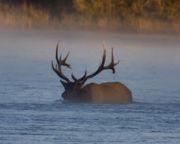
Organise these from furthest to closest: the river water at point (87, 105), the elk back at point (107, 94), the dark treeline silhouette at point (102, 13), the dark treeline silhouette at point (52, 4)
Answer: the dark treeline silhouette at point (52, 4) < the dark treeline silhouette at point (102, 13) < the elk back at point (107, 94) < the river water at point (87, 105)

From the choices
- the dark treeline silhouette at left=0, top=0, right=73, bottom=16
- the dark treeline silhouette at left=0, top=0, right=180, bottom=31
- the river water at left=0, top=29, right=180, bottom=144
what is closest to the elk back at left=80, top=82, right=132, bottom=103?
the river water at left=0, top=29, right=180, bottom=144

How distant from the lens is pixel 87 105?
21.5m

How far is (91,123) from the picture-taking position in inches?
727

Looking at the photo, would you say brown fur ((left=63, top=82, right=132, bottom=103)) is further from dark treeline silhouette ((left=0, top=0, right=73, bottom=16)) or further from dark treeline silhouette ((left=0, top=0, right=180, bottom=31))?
dark treeline silhouette ((left=0, top=0, right=73, bottom=16))

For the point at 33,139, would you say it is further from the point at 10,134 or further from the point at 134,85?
the point at 134,85

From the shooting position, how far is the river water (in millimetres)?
17141

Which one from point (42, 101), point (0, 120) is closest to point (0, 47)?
point (42, 101)

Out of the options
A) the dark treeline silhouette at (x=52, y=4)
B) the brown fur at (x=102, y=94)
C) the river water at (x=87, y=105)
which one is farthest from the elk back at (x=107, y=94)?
the dark treeline silhouette at (x=52, y=4)

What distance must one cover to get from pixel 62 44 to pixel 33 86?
1945cm

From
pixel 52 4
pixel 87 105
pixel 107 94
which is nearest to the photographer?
pixel 87 105

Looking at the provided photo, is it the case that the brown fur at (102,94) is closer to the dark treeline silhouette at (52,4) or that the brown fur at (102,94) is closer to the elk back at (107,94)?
the elk back at (107,94)

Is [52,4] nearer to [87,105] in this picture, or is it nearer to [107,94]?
[107,94]

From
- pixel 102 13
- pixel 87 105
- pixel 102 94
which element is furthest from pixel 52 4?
pixel 87 105

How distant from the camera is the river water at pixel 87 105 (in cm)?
1714
